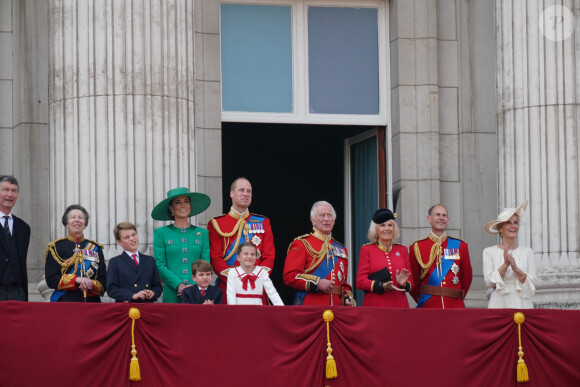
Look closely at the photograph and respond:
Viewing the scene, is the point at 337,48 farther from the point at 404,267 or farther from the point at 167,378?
the point at 167,378

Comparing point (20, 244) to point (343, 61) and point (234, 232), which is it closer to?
point (234, 232)

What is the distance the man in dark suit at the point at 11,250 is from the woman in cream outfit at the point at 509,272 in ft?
15.9

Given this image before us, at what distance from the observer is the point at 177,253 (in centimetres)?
1358

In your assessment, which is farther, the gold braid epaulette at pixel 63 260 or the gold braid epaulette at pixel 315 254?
the gold braid epaulette at pixel 315 254

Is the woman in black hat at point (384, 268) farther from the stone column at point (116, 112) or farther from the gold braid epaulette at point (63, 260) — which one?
the gold braid epaulette at point (63, 260)

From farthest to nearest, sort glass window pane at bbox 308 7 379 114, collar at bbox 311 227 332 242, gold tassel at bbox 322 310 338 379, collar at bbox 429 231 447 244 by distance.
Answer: glass window pane at bbox 308 7 379 114, collar at bbox 429 231 447 244, collar at bbox 311 227 332 242, gold tassel at bbox 322 310 338 379

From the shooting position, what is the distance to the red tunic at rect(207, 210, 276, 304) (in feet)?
45.3

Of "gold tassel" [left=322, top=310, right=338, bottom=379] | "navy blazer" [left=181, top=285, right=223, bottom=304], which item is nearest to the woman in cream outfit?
"gold tassel" [left=322, top=310, right=338, bottom=379]

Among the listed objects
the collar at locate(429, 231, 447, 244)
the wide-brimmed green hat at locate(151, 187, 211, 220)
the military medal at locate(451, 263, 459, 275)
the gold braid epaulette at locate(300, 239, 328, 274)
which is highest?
the wide-brimmed green hat at locate(151, 187, 211, 220)

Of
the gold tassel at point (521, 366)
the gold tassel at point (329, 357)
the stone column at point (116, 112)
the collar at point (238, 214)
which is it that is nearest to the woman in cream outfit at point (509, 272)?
the gold tassel at point (521, 366)

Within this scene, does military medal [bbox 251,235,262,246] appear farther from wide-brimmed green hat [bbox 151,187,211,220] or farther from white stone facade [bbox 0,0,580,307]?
white stone facade [bbox 0,0,580,307]

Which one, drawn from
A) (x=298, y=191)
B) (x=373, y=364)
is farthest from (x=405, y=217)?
(x=298, y=191)

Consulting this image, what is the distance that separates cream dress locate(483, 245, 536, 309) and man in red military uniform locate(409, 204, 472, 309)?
534mm

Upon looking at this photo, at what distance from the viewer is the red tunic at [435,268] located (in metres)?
14.2
